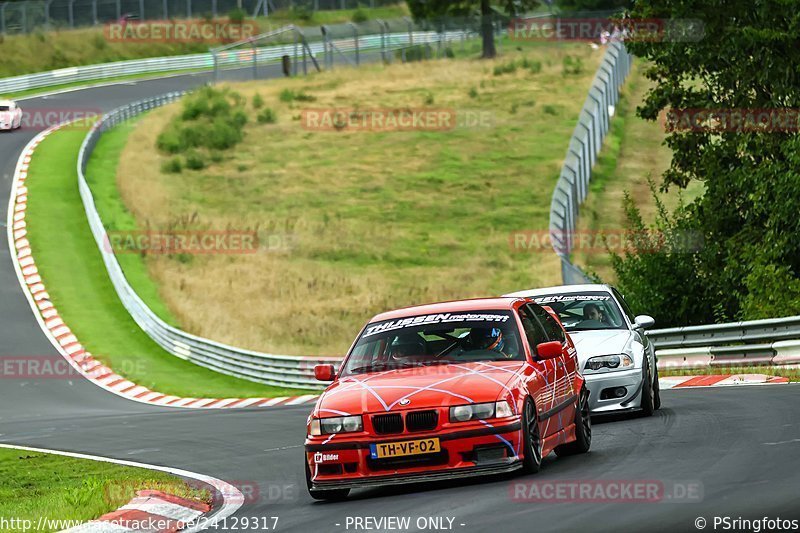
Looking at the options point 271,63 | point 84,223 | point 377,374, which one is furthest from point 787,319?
point 271,63

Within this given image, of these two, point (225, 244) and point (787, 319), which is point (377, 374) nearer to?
point (787, 319)

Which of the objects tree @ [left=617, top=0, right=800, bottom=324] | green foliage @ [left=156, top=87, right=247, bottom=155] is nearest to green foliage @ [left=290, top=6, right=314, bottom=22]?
green foliage @ [left=156, top=87, right=247, bottom=155]

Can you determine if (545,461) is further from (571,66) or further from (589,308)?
(571,66)

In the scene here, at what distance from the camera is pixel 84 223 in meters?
42.4

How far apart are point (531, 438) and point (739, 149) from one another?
679 inches

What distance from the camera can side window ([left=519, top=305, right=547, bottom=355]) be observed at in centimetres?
1130

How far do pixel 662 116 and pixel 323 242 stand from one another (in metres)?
19.4

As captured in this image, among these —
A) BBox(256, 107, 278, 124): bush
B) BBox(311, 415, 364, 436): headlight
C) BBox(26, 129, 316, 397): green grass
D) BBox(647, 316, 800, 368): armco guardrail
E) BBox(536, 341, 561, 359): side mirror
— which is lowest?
BBox(26, 129, 316, 397): green grass

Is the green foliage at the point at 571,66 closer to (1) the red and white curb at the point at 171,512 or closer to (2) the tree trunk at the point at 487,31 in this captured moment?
(2) the tree trunk at the point at 487,31

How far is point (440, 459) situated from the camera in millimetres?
9883

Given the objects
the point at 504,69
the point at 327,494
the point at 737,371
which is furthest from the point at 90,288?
the point at 504,69

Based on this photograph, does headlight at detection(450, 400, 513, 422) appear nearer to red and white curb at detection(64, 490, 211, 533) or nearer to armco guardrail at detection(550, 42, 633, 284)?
red and white curb at detection(64, 490, 211, 533)

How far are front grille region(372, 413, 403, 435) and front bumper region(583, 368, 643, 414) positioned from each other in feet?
16.4

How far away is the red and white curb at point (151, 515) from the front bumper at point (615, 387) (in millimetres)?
5301
